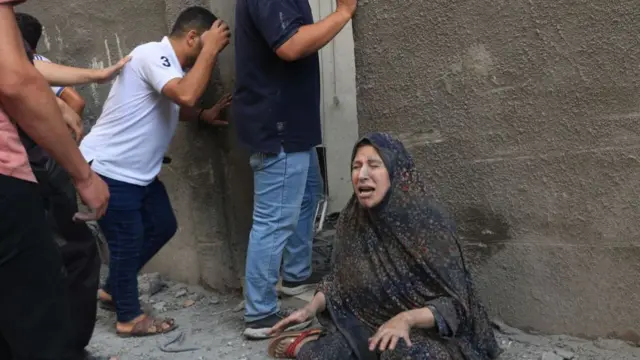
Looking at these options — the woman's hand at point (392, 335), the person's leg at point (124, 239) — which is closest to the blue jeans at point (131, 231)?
the person's leg at point (124, 239)

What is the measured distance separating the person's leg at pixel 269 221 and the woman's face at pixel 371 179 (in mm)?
573

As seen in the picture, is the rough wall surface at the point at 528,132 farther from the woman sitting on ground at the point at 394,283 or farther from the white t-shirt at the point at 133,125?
the white t-shirt at the point at 133,125

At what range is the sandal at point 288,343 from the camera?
10.4ft

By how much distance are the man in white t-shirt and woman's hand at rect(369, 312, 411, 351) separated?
1.44m

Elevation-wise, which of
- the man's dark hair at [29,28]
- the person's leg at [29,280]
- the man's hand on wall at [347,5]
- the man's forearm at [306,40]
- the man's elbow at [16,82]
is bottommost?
the person's leg at [29,280]

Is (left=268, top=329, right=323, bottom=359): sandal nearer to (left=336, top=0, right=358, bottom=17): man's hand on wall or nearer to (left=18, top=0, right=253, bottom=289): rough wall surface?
(left=18, top=0, right=253, bottom=289): rough wall surface

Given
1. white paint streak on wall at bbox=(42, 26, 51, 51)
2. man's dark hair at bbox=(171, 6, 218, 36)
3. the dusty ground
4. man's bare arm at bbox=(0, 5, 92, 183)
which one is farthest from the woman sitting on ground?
white paint streak on wall at bbox=(42, 26, 51, 51)

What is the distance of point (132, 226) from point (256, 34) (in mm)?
1082

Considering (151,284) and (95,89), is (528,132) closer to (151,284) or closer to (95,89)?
(151,284)

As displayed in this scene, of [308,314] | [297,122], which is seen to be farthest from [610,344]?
[297,122]

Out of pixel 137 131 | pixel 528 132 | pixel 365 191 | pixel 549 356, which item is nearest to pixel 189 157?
pixel 137 131

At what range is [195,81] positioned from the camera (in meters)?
3.37

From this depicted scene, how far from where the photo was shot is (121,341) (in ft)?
12.1

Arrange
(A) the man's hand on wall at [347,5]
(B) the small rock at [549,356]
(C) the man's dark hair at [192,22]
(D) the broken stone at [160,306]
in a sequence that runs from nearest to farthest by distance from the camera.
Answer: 1. (B) the small rock at [549,356]
2. (A) the man's hand on wall at [347,5]
3. (C) the man's dark hair at [192,22]
4. (D) the broken stone at [160,306]
